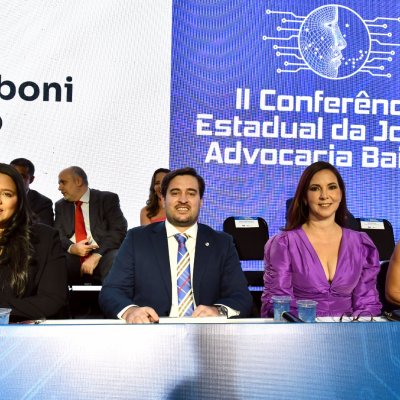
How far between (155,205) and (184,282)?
8.27ft

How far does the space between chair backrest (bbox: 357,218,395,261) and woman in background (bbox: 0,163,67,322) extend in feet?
10.5

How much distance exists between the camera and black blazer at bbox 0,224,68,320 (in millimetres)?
2334

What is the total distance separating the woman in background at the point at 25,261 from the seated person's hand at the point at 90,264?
1.96 meters

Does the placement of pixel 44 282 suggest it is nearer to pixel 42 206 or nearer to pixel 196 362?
pixel 196 362

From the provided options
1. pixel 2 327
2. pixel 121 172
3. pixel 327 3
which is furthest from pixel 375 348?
pixel 327 3

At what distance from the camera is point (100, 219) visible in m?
5.11

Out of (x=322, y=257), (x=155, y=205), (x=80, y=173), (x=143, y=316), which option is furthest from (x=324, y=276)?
(x=80, y=173)

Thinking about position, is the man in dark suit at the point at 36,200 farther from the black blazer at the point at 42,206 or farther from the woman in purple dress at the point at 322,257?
the woman in purple dress at the point at 322,257

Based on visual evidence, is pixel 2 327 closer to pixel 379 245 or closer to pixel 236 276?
pixel 236 276

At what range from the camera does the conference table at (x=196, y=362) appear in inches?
48.5

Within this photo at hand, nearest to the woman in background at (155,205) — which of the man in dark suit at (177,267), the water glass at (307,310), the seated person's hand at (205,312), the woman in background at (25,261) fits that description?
the man in dark suit at (177,267)

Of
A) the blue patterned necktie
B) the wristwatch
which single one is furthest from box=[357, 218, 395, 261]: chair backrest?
the wristwatch

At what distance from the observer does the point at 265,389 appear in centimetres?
126

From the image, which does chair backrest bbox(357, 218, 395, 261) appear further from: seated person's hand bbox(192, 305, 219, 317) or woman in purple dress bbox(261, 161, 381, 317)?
seated person's hand bbox(192, 305, 219, 317)
